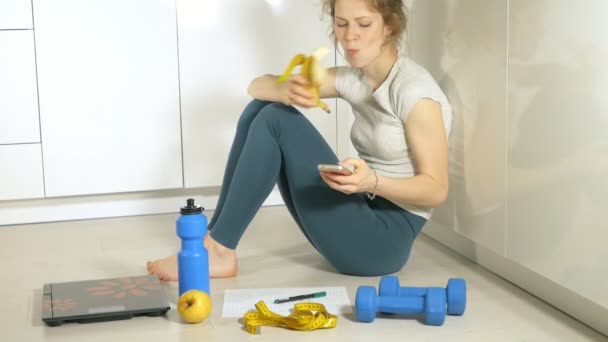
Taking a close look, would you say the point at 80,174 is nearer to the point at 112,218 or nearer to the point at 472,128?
the point at 112,218

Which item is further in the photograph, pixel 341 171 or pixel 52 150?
pixel 52 150

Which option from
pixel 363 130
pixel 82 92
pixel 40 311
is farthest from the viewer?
pixel 82 92

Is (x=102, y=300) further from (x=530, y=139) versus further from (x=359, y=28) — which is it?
(x=530, y=139)

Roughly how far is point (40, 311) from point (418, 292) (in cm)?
86

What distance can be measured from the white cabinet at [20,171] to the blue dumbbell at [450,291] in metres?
1.44

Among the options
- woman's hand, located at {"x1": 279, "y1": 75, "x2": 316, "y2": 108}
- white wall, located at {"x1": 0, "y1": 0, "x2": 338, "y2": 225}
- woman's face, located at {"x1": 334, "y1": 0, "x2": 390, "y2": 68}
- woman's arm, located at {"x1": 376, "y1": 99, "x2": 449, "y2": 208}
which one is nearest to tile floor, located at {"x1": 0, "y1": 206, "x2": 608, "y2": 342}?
white wall, located at {"x1": 0, "y1": 0, "x2": 338, "y2": 225}

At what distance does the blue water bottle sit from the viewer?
1.92m

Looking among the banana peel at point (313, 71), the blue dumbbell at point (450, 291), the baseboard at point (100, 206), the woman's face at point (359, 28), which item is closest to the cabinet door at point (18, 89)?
the baseboard at point (100, 206)

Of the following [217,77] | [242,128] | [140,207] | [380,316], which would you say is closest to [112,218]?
[140,207]

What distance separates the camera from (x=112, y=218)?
306cm

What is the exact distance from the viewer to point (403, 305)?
6.12ft

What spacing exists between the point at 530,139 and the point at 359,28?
1.52 ft

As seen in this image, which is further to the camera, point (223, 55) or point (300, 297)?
point (223, 55)

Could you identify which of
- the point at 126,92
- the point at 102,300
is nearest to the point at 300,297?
the point at 102,300
